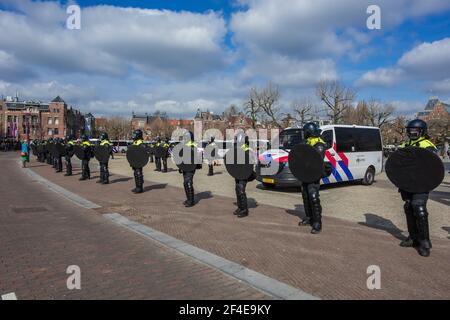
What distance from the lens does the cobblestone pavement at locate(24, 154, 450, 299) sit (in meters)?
3.95

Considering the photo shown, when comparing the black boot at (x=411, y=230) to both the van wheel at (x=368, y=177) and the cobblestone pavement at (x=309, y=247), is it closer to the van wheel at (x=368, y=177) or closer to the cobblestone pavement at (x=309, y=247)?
the cobblestone pavement at (x=309, y=247)

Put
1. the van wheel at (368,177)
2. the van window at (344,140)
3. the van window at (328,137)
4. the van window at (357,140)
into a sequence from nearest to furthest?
the van window at (328,137)
the van window at (344,140)
the van window at (357,140)
the van wheel at (368,177)

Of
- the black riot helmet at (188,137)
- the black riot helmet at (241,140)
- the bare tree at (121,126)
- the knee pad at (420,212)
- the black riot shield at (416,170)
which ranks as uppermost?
the bare tree at (121,126)

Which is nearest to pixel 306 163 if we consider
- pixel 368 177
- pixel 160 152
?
pixel 368 177

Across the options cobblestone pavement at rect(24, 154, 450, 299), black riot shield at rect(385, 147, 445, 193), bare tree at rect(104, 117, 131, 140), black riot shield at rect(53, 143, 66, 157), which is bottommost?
cobblestone pavement at rect(24, 154, 450, 299)

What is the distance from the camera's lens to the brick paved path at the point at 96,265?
12.3ft

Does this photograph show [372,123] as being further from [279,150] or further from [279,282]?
[279,282]

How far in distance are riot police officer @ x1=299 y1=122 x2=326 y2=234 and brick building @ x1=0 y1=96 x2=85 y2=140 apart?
91.9 m

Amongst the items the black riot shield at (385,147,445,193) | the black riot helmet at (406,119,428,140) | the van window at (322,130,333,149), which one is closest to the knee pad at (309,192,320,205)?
the black riot shield at (385,147,445,193)

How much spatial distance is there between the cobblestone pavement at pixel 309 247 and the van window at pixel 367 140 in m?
4.67

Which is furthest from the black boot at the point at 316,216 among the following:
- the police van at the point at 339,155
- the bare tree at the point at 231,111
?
the bare tree at the point at 231,111

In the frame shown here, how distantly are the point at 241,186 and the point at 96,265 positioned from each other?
391cm

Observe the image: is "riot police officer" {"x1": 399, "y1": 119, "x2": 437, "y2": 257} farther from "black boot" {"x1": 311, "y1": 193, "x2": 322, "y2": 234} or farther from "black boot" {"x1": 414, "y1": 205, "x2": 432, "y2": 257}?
"black boot" {"x1": 311, "y1": 193, "x2": 322, "y2": 234}
